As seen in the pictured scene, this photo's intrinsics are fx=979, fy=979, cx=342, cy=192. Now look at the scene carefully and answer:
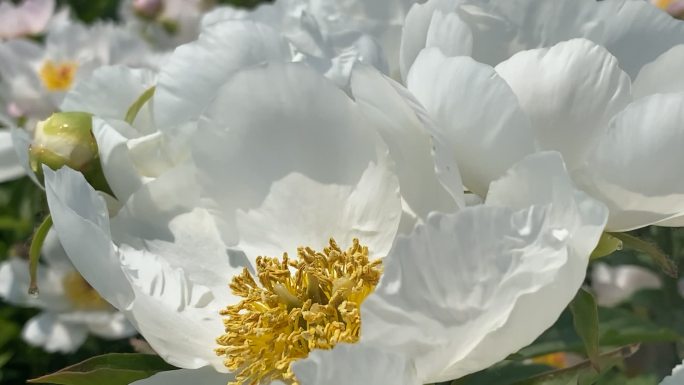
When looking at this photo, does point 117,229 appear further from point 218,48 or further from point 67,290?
point 67,290

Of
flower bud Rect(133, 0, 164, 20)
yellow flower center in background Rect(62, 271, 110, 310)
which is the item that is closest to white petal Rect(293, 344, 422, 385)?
yellow flower center in background Rect(62, 271, 110, 310)

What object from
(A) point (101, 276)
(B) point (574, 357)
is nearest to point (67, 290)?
(B) point (574, 357)

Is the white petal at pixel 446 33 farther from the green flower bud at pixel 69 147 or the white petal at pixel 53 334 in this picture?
the white petal at pixel 53 334

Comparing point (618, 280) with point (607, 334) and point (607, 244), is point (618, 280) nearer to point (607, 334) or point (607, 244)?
point (607, 334)

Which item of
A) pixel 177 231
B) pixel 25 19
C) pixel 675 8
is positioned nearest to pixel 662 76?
pixel 177 231

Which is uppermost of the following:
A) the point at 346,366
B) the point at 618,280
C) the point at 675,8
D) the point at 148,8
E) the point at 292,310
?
the point at 346,366

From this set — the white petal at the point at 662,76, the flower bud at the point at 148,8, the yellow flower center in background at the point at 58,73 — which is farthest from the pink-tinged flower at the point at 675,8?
the flower bud at the point at 148,8
